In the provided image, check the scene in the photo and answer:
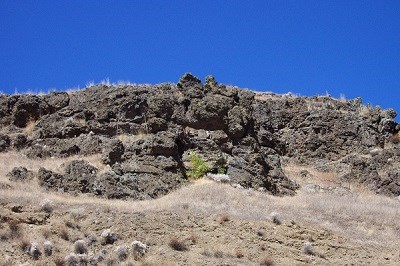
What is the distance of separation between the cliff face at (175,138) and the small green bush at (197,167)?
0.98 ft

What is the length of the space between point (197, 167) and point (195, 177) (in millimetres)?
614

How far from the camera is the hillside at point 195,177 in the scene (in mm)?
22859

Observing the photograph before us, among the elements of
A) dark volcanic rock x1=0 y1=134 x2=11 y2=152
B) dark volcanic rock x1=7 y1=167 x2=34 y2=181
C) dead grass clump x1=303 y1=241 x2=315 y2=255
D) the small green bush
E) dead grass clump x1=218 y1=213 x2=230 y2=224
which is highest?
dark volcanic rock x1=0 y1=134 x2=11 y2=152

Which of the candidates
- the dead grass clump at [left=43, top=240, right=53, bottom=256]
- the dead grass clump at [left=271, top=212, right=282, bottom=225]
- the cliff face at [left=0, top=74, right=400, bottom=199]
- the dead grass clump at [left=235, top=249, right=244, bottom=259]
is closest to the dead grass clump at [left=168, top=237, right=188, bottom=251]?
the dead grass clump at [left=235, top=249, right=244, bottom=259]

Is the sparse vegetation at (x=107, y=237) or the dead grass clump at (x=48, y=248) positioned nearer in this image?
the dead grass clump at (x=48, y=248)

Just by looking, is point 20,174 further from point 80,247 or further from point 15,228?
point 80,247

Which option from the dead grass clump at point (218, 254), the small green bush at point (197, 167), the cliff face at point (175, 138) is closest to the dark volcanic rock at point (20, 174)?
the cliff face at point (175, 138)

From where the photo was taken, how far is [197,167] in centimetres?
3109

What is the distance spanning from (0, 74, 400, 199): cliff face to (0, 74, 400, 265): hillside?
7 centimetres

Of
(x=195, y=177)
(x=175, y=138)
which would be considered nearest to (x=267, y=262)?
(x=195, y=177)

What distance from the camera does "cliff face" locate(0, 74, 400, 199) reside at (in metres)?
29.2

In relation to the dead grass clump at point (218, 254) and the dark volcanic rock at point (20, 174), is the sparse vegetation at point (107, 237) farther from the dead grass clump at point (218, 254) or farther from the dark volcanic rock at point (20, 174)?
the dark volcanic rock at point (20, 174)

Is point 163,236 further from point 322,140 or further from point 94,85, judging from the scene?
point 322,140

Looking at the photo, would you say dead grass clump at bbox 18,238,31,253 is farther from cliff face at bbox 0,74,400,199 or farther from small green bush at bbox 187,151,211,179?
small green bush at bbox 187,151,211,179
